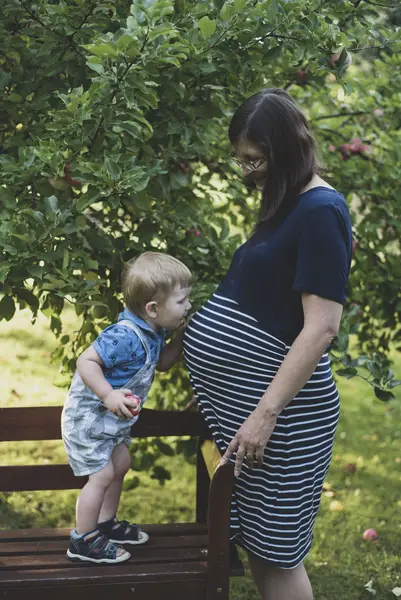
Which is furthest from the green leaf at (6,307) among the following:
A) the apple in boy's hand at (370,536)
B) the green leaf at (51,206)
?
the apple in boy's hand at (370,536)

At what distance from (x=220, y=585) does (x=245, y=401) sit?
528mm

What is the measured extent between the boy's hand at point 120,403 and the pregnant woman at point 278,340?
0.21m

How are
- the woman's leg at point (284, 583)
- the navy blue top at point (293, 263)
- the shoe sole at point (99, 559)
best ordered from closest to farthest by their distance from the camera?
the navy blue top at point (293, 263) < the woman's leg at point (284, 583) < the shoe sole at point (99, 559)

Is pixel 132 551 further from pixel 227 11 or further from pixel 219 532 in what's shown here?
pixel 227 11

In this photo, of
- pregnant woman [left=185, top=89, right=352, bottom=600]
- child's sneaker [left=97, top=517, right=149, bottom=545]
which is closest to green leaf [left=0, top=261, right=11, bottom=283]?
pregnant woman [left=185, top=89, right=352, bottom=600]

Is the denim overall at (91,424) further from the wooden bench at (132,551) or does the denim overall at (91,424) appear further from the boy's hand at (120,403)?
the wooden bench at (132,551)

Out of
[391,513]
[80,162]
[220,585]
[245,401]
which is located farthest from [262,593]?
[391,513]

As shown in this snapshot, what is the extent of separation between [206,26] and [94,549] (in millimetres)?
1567

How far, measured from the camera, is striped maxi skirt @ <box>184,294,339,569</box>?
7.98 feet

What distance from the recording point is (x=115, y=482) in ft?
9.14

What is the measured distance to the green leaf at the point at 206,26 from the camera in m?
2.52

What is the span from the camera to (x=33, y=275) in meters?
2.61

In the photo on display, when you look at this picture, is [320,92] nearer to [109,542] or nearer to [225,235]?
[225,235]

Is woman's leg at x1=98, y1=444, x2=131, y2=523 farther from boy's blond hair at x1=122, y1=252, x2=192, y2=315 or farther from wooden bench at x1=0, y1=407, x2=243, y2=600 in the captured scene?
boy's blond hair at x1=122, y1=252, x2=192, y2=315
